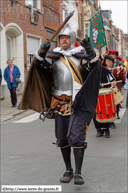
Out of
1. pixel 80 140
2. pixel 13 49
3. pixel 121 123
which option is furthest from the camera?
pixel 13 49

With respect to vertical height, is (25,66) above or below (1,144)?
above

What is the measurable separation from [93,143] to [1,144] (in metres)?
1.90

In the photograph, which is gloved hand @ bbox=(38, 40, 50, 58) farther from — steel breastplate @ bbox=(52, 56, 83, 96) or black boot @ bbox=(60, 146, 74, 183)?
black boot @ bbox=(60, 146, 74, 183)

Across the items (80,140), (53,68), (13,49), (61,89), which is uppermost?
(13,49)

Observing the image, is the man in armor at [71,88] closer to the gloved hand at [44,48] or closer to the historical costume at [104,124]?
the gloved hand at [44,48]

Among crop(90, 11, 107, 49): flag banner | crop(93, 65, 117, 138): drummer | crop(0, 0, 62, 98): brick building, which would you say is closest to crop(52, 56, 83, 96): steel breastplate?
crop(90, 11, 107, 49): flag banner

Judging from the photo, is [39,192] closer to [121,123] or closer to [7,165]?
[7,165]

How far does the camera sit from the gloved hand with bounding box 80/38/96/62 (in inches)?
139

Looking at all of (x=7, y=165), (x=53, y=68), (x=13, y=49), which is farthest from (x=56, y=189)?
(x=13, y=49)

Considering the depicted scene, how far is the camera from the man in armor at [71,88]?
3.88m

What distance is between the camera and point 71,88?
157 inches

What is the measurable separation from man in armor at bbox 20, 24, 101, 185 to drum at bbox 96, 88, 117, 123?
8.82 ft

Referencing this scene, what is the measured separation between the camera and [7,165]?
A: 5258 mm

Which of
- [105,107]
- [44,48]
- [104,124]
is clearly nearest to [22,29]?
[104,124]
